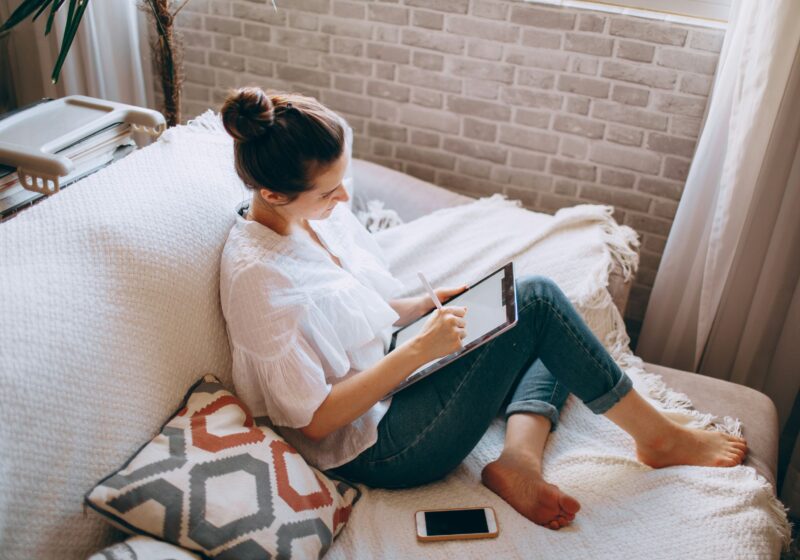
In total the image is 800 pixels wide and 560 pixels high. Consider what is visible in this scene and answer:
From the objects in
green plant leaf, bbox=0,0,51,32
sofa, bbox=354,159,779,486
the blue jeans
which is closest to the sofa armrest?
sofa, bbox=354,159,779,486

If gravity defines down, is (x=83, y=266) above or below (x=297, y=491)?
above

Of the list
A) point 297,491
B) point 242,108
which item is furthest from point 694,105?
point 297,491

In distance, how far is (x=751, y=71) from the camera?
1.82 metres

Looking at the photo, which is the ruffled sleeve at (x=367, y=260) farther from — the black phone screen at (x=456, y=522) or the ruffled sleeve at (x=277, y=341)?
the black phone screen at (x=456, y=522)

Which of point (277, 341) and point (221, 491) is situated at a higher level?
point (277, 341)

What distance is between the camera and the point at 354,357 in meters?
1.41

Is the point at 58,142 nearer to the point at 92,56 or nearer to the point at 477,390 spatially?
the point at 477,390

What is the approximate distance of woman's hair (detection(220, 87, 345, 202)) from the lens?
1.19 metres

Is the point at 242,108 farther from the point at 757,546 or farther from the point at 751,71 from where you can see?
the point at 751,71

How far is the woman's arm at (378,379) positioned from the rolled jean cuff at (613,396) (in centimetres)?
33

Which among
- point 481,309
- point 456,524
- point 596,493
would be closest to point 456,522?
point 456,524

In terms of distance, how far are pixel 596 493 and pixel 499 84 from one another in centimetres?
136

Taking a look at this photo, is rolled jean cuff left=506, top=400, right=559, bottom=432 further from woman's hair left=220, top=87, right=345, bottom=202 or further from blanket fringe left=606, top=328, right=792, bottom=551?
woman's hair left=220, top=87, right=345, bottom=202

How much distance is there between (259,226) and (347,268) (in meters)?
0.26
